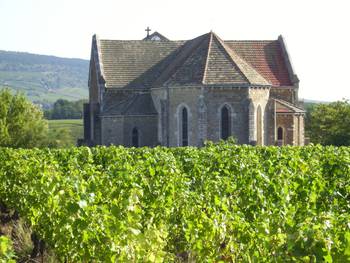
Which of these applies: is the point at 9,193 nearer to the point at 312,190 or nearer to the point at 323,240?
the point at 312,190

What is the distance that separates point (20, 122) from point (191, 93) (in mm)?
24136

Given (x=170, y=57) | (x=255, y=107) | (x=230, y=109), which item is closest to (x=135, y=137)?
(x=170, y=57)

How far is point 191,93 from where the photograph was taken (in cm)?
3972

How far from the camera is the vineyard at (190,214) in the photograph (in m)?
8.94

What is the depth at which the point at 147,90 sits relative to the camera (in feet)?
155

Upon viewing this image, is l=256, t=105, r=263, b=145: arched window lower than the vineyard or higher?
higher

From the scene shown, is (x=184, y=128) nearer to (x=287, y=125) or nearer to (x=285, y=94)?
(x=287, y=125)

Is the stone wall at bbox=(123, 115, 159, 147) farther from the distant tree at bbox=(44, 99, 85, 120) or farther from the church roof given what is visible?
the distant tree at bbox=(44, 99, 85, 120)

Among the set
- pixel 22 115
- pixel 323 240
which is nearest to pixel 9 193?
pixel 323 240

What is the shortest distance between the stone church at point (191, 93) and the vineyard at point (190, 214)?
69.6 ft

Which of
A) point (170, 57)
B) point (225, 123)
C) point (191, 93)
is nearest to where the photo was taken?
point (191, 93)

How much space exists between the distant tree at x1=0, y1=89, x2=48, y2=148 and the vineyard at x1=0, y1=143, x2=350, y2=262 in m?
40.7

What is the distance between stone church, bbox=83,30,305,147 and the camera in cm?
3981

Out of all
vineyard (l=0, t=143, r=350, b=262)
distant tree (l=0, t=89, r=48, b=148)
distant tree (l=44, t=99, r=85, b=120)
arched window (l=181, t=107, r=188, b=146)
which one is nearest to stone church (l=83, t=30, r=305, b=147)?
arched window (l=181, t=107, r=188, b=146)
